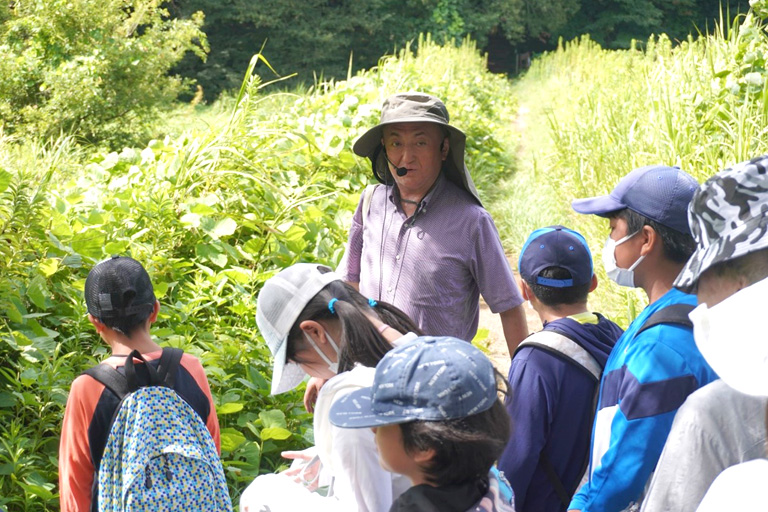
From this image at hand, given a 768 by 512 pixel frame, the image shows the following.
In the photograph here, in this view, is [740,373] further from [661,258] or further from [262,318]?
[262,318]

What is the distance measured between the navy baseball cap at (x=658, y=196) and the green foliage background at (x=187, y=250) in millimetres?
2092

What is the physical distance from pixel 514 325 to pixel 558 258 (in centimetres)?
78

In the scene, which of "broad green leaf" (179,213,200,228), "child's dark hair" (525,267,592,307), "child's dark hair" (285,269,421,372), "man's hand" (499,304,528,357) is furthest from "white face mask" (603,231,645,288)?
"broad green leaf" (179,213,200,228)

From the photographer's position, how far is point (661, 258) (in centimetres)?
222

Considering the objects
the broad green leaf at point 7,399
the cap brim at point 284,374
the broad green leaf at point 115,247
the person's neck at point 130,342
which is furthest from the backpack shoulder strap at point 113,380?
the broad green leaf at point 115,247

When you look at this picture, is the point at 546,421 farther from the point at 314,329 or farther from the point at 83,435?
the point at 83,435

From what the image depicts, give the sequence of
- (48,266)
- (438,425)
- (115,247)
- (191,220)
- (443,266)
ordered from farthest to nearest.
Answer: (191,220) → (115,247) → (48,266) → (443,266) → (438,425)

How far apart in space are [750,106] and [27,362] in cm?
457

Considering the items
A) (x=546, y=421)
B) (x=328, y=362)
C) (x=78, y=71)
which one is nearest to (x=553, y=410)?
(x=546, y=421)

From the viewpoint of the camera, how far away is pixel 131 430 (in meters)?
2.19

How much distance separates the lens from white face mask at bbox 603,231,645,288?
2283mm

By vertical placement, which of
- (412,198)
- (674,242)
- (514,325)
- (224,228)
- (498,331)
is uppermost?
(674,242)

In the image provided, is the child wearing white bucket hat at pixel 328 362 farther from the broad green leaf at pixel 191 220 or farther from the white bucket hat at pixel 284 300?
the broad green leaf at pixel 191 220

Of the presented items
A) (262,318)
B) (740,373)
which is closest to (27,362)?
(262,318)
